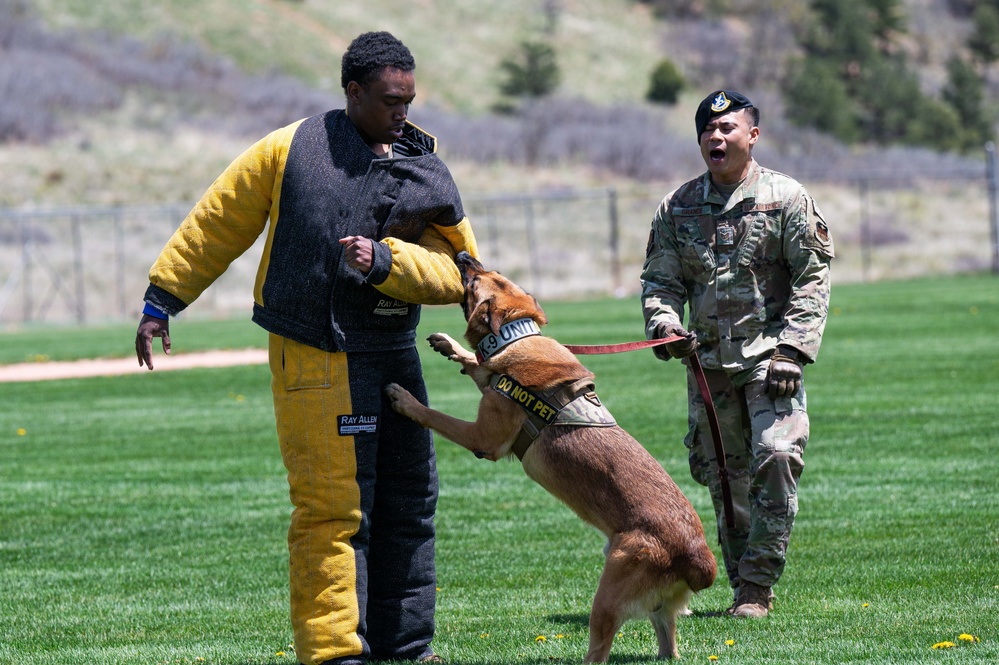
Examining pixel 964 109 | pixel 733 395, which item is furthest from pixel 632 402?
pixel 964 109

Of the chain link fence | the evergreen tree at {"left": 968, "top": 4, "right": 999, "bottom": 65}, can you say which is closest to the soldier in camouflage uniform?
the chain link fence

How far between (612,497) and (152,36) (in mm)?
55583

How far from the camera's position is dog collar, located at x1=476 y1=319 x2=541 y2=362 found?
5180 millimetres

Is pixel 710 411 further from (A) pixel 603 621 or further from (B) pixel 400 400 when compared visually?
(B) pixel 400 400

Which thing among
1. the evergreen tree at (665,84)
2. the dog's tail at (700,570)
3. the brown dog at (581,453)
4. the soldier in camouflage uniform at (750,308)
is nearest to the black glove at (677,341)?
the soldier in camouflage uniform at (750,308)

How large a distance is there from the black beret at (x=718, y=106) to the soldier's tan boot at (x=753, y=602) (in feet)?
6.56

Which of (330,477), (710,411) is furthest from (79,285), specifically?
(330,477)

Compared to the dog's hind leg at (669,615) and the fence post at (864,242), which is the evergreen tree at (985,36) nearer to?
the fence post at (864,242)

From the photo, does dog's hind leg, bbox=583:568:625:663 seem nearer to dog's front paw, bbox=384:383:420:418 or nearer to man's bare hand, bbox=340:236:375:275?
dog's front paw, bbox=384:383:420:418

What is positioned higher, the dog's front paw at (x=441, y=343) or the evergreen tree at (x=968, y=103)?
the evergreen tree at (x=968, y=103)

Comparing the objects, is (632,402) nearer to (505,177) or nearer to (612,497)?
(612,497)

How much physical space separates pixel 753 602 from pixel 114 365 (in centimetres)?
1590

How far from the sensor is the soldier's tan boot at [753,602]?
5.79 meters

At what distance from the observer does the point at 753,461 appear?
577 centimetres
